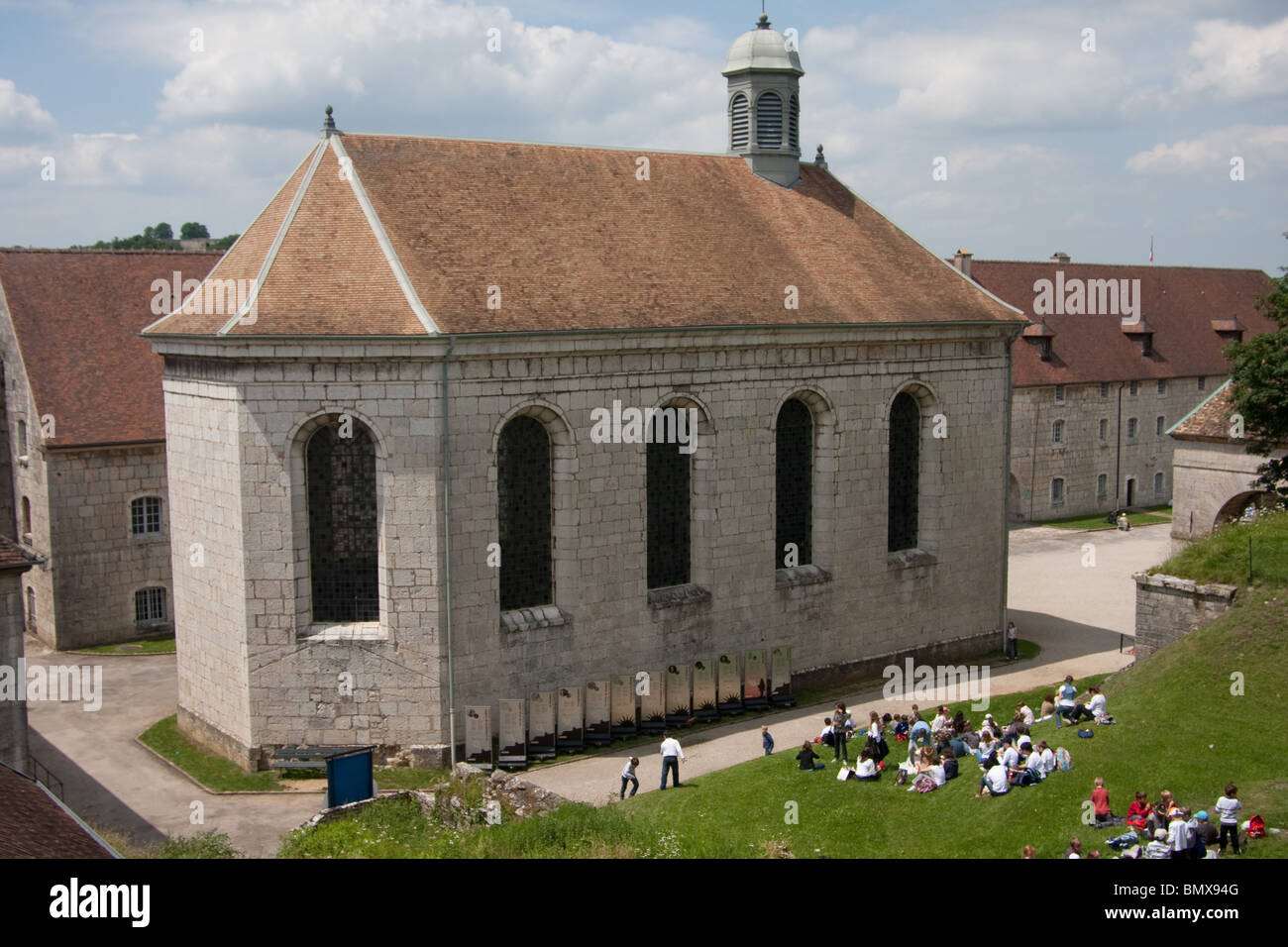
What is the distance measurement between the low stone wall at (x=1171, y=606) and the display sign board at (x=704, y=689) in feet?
38.0

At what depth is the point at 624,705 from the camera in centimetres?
3294

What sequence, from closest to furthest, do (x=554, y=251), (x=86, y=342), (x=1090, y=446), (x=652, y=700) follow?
1. (x=554, y=251)
2. (x=652, y=700)
3. (x=86, y=342)
4. (x=1090, y=446)

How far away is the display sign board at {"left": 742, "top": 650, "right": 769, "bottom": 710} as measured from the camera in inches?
1384

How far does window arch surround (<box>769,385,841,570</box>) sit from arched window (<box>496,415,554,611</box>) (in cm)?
744

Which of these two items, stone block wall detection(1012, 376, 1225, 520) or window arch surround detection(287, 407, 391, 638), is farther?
stone block wall detection(1012, 376, 1225, 520)

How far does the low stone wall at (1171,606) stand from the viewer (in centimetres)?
3134

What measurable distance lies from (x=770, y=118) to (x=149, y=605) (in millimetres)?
28169

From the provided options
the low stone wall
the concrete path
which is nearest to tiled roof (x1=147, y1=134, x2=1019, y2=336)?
the low stone wall

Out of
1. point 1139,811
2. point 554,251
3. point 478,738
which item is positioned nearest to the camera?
point 1139,811

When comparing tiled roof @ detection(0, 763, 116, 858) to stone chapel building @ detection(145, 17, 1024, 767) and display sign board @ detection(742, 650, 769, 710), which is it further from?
display sign board @ detection(742, 650, 769, 710)

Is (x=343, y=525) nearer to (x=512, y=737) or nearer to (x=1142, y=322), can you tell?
(x=512, y=737)

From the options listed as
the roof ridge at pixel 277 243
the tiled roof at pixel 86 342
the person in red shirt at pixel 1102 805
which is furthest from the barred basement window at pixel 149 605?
the person in red shirt at pixel 1102 805

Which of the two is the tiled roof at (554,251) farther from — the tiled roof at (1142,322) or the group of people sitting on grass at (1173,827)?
the tiled roof at (1142,322)

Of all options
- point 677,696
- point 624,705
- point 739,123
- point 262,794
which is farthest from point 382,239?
point 739,123
